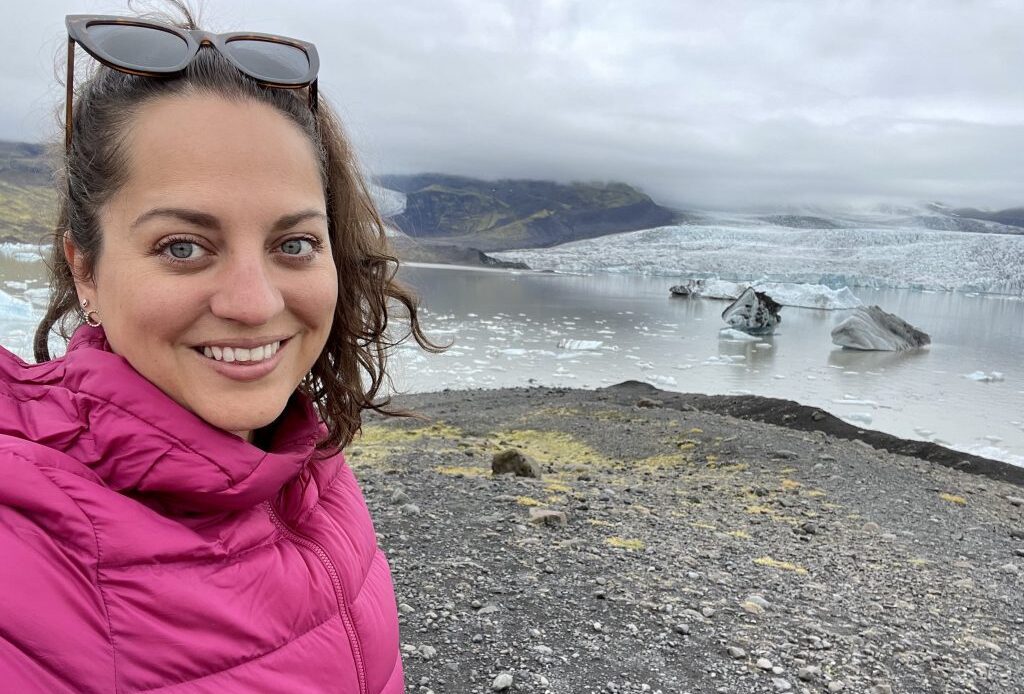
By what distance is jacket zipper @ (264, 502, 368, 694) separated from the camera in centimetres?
124

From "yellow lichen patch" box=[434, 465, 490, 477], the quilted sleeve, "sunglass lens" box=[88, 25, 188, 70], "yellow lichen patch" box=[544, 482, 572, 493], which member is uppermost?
"sunglass lens" box=[88, 25, 188, 70]

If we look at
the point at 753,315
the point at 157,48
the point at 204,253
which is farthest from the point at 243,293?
the point at 753,315

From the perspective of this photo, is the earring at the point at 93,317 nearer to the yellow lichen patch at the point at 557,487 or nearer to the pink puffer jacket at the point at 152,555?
the pink puffer jacket at the point at 152,555

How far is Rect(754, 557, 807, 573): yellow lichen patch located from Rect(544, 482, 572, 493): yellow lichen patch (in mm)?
1560

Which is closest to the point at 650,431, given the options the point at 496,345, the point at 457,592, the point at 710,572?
the point at 710,572

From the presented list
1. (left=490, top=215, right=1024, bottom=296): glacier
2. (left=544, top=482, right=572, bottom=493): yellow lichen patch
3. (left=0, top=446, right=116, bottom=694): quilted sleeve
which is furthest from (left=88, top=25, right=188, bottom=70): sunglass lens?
(left=490, top=215, right=1024, bottom=296): glacier

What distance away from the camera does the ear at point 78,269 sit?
1201mm

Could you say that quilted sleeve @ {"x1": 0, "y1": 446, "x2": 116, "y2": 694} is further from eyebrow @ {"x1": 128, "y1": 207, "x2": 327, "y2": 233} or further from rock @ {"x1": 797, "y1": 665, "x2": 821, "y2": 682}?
rock @ {"x1": 797, "y1": 665, "x2": 821, "y2": 682}

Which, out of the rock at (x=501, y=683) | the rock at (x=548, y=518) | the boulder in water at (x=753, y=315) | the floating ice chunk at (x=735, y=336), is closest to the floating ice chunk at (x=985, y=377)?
the floating ice chunk at (x=735, y=336)

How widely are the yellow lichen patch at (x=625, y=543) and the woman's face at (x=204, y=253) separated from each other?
3268mm

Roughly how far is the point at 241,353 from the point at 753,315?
23.9 meters

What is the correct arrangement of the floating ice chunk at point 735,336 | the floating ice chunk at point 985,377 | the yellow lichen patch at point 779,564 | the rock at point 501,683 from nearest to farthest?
the rock at point 501,683 → the yellow lichen patch at point 779,564 → the floating ice chunk at point 985,377 → the floating ice chunk at point 735,336

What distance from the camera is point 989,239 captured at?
191ft

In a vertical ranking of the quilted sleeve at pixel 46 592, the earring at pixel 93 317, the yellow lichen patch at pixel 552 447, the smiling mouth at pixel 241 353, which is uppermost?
the earring at pixel 93 317
